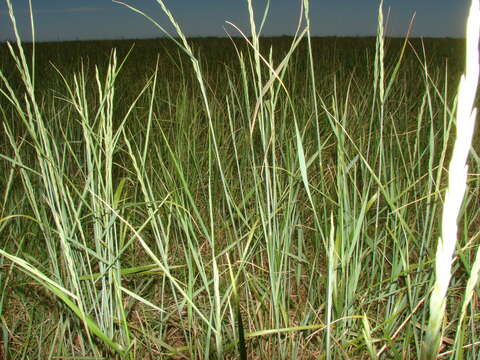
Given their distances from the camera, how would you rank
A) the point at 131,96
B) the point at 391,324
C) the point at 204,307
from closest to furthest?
the point at 391,324 < the point at 204,307 < the point at 131,96

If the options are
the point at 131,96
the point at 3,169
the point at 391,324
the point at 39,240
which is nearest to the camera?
the point at 391,324

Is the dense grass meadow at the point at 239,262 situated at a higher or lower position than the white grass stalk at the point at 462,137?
lower

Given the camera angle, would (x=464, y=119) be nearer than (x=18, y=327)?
Yes

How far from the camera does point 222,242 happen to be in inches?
50.2

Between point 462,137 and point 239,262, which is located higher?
point 462,137

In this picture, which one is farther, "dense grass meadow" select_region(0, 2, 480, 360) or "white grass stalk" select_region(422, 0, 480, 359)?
"dense grass meadow" select_region(0, 2, 480, 360)

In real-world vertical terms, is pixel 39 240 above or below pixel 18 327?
above

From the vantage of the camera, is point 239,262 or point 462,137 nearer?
point 462,137

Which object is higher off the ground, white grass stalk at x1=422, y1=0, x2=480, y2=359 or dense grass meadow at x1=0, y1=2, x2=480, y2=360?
white grass stalk at x1=422, y1=0, x2=480, y2=359

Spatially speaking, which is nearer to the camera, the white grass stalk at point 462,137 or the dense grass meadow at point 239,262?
the white grass stalk at point 462,137

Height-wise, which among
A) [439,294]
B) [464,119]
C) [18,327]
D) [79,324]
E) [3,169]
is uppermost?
[464,119]

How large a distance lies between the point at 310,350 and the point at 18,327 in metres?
0.68

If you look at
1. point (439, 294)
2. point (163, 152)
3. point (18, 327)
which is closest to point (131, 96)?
point (163, 152)

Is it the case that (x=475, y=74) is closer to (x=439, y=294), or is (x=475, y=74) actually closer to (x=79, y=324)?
(x=439, y=294)
